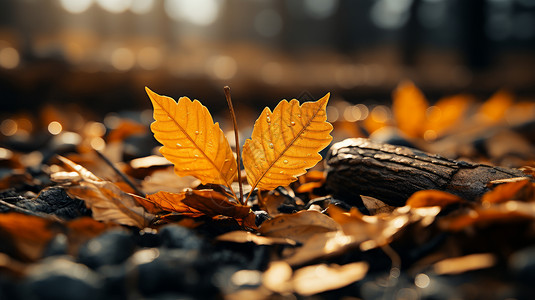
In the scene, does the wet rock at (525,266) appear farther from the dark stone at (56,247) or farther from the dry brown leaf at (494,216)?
the dark stone at (56,247)

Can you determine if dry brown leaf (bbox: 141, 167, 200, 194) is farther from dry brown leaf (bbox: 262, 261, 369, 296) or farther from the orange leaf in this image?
the orange leaf

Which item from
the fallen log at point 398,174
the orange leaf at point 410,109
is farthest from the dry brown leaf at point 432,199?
the orange leaf at point 410,109

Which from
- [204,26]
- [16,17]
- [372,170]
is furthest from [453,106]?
[204,26]

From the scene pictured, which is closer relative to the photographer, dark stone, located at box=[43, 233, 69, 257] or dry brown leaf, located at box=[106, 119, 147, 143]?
dark stone, located at box=[43, 233, 69, 257]

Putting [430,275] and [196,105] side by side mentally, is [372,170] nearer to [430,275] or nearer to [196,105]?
[430,275]

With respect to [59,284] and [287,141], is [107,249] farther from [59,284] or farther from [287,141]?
[287,141]

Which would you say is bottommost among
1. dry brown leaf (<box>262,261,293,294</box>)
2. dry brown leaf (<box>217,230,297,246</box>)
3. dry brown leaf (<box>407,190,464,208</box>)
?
dry brown leaf (<box>262,261,293,294</box>)

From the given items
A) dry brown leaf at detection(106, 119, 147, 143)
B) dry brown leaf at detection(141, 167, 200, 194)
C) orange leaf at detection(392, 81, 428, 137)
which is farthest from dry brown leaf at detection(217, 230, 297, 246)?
dry brown leaf at detection(106, 119, 147, 143)
